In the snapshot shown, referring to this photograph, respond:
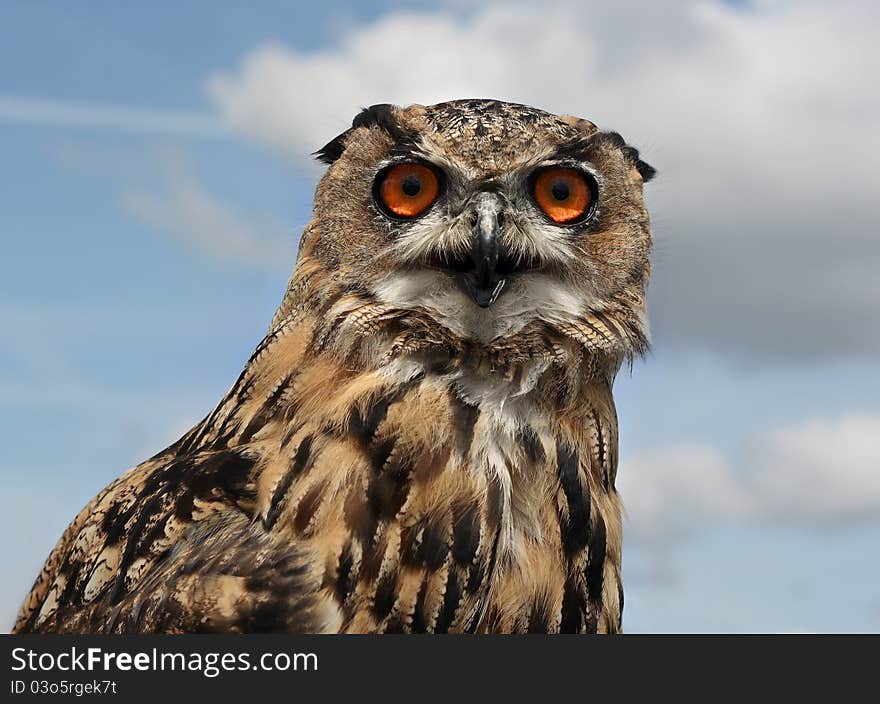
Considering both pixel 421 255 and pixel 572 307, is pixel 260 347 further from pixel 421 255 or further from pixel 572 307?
pixel 572 307

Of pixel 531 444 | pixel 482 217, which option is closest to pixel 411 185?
pixel 482 217

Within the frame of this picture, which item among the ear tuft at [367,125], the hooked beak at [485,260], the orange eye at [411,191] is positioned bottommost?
the hooked beak at [485,260]

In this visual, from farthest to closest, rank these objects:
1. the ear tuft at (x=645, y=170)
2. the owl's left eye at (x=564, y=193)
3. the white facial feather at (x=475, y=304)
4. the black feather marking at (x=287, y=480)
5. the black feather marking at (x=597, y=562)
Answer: the ear tuft at (x=645, y=170), the owl's left eye at (x=564, y=193), the black feather marking at (x=597, y=562), the white facial feather at (x=475, y=304), the black feather marking at (x=287, y=480)

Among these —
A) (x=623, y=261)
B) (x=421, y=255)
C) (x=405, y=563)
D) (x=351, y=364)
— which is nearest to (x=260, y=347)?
(x=351, y=364)

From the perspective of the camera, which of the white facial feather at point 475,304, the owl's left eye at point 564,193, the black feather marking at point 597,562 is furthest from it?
the owl's left eye at point 564,193

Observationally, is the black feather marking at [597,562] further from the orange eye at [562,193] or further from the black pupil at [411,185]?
the black pupil at [411,185]

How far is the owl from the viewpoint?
3070mm

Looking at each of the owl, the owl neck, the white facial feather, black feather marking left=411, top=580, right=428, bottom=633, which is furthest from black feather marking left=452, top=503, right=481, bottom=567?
the white facial feather

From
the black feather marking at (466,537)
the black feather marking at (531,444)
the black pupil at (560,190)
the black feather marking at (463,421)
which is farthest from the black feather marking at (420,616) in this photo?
the black pupil at (560,190)

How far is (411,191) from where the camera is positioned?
3.49 meters

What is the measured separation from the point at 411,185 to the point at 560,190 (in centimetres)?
49

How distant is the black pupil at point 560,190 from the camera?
3537mm

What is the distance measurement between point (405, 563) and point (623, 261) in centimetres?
126

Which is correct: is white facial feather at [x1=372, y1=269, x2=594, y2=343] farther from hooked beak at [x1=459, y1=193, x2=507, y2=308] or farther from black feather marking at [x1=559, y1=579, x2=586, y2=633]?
black feather marking at [x1=559, y1=579, x2=586, y2=633]
